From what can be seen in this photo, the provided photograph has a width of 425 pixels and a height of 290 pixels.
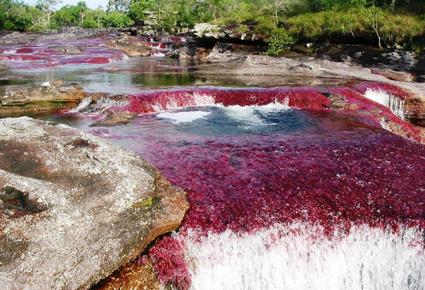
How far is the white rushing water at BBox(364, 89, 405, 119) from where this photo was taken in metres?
29.0

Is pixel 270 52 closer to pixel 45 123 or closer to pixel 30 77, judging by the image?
pixel 30 77

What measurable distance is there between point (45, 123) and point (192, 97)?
1261cm

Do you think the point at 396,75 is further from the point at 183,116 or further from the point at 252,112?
the point at 183,116

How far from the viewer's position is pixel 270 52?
166 ft

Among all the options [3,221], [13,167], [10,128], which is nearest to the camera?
[3,221]

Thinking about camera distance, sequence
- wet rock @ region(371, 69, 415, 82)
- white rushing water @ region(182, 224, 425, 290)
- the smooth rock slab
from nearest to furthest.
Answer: the smooth rock slab < white rushing water @ region(182, 224, 425, 290) < wet rock @ region(371, 69, 415, 82)

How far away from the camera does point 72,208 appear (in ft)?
28.6

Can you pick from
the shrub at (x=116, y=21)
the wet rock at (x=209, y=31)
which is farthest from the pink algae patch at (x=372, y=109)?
the shrub at (x=116, y=21)

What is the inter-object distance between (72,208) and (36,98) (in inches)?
655

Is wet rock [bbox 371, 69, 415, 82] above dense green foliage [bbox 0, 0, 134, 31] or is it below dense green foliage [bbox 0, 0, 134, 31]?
below

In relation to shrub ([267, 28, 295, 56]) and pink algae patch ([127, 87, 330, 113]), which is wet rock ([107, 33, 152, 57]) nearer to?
shrub ([267, 28, 295, 56])

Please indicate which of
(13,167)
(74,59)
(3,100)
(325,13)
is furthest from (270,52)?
(13,167)

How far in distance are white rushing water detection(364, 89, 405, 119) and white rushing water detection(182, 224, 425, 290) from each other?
20.6 metres

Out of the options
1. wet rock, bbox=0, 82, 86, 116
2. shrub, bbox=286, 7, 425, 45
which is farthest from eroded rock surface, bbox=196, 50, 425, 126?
wet rock, bbox=0, 82, 86, 116
